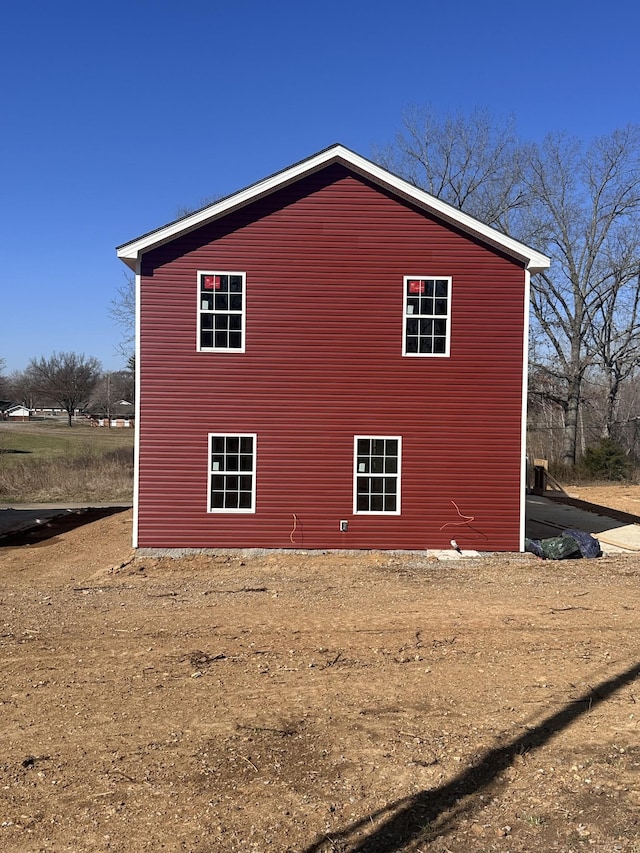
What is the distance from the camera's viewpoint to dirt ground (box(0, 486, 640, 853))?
4.16 meters

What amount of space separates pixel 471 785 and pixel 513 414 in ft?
33.9

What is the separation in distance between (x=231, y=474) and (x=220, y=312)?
3.34 m

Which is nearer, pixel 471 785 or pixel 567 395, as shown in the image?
pixel 471 785

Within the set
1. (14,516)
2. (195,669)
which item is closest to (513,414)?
(195,669)

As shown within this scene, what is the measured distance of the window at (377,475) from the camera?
14023 millimetres

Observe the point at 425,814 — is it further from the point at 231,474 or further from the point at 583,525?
the point at 583,525

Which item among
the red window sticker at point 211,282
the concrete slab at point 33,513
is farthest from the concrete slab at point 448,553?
the concrete slab at point 33,513

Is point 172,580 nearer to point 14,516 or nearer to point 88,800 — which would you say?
point 88,800

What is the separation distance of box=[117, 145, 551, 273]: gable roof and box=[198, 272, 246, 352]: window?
114cm

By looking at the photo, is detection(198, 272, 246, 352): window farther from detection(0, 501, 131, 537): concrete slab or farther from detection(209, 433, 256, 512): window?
detection(0, 501, 131, 537): concrete slab

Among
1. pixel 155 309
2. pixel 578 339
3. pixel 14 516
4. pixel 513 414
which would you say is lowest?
pixel 14 516

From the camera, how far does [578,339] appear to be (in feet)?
121

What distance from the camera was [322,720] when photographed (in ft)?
18.8

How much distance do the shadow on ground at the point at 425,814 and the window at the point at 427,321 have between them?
964 cm
